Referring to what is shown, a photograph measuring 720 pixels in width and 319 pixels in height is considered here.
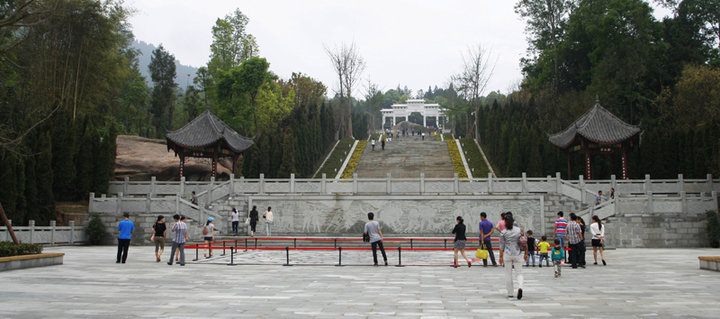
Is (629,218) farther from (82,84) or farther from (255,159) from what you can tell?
(82,84)

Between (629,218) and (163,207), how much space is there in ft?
65.6

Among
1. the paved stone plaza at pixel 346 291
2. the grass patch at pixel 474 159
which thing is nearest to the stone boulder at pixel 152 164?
the grass patch at pixel 474 159

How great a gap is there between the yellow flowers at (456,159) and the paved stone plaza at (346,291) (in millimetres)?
23932

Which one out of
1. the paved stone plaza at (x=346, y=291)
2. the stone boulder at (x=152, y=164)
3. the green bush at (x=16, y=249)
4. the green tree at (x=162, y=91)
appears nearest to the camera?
the paved stone plaza at (x=346, y=291)

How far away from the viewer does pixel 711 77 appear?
33.2 meters

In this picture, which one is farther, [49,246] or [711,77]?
[711,77]

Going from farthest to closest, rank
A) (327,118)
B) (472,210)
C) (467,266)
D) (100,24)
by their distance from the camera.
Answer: (327,118) < (100,24) < (472,210) < (467,266)

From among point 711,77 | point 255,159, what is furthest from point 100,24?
point 711,77

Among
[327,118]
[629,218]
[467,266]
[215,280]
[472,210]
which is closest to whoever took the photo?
[215,280]

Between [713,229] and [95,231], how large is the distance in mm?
26132

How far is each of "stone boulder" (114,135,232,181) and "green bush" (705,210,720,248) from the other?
2840 centimetres

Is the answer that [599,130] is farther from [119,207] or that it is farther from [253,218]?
[119,207]

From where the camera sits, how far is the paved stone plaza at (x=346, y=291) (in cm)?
725

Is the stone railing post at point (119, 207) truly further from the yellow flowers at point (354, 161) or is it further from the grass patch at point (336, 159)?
the grass patch at point (336, 159)
